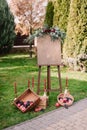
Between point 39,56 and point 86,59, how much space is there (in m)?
4.69

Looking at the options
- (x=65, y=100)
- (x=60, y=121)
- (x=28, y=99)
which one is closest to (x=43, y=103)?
(x=28, y=99)

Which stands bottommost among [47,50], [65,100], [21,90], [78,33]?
[21,90]

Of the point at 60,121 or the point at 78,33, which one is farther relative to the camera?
the point at 78,33

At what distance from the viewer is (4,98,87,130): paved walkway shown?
5.72m

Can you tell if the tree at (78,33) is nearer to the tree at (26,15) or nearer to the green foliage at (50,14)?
the green foliage at (50,14)

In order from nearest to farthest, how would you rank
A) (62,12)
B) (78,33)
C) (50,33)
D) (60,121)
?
(60,121), (50,33), (78,33), (62,12)

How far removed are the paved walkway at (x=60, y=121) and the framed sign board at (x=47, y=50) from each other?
1.51 meters

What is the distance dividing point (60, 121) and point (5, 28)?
1279 centimetres

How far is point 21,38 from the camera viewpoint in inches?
1251

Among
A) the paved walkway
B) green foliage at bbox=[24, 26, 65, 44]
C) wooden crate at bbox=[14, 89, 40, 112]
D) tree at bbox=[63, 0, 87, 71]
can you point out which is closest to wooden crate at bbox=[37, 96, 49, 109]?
wooden crate at bbox=[14, 89, 40, 112]

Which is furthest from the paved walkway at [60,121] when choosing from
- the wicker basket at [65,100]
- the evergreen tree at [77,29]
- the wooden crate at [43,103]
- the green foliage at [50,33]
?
the evergreen tree at [77,29]

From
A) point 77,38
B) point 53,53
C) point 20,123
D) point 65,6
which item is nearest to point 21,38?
point 65,6

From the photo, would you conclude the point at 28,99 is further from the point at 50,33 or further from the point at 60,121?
the point at 50,33

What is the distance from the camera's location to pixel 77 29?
12.4 metres
